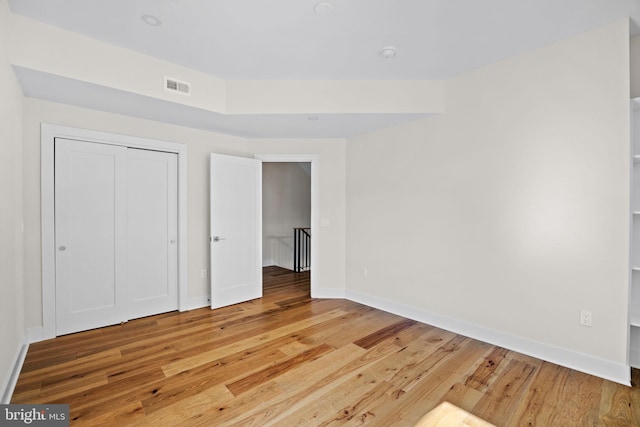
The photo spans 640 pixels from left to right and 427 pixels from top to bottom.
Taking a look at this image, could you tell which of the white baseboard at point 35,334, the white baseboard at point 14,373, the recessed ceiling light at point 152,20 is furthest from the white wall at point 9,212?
the recessed ceiling light at point 152,20

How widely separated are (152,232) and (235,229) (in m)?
1.01

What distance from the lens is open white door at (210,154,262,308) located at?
3.82m

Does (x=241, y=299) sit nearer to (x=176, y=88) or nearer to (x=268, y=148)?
(x=268, y=148)

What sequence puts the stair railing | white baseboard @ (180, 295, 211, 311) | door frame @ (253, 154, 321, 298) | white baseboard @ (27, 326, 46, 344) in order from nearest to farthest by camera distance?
white baseboard @ (27, 326, 46, 344), white baseboard @ (180, 295, 211, 311), door frame @ (253, 154, 321, 298), the stair railing

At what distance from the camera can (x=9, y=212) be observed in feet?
6.95

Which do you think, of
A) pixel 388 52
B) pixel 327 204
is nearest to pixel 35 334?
pixel 327 204

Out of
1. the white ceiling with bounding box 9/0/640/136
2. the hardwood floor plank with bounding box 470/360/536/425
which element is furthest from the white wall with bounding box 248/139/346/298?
the hardwood floor plank with bounding box 470/360/536/425

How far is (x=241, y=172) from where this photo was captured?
4.07m

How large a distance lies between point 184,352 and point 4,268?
4.75 feet

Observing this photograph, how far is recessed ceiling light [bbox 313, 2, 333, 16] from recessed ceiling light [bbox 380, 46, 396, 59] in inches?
28.1

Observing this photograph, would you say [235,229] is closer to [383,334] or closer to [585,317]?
[383,334]

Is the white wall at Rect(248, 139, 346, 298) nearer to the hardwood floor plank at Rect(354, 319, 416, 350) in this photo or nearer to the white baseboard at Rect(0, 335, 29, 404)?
the hardwood floor plank at Rect(354, 319, 416, 350)

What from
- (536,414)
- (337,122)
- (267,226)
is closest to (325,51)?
(337,122)

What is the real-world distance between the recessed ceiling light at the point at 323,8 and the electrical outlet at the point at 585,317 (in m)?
3.07
